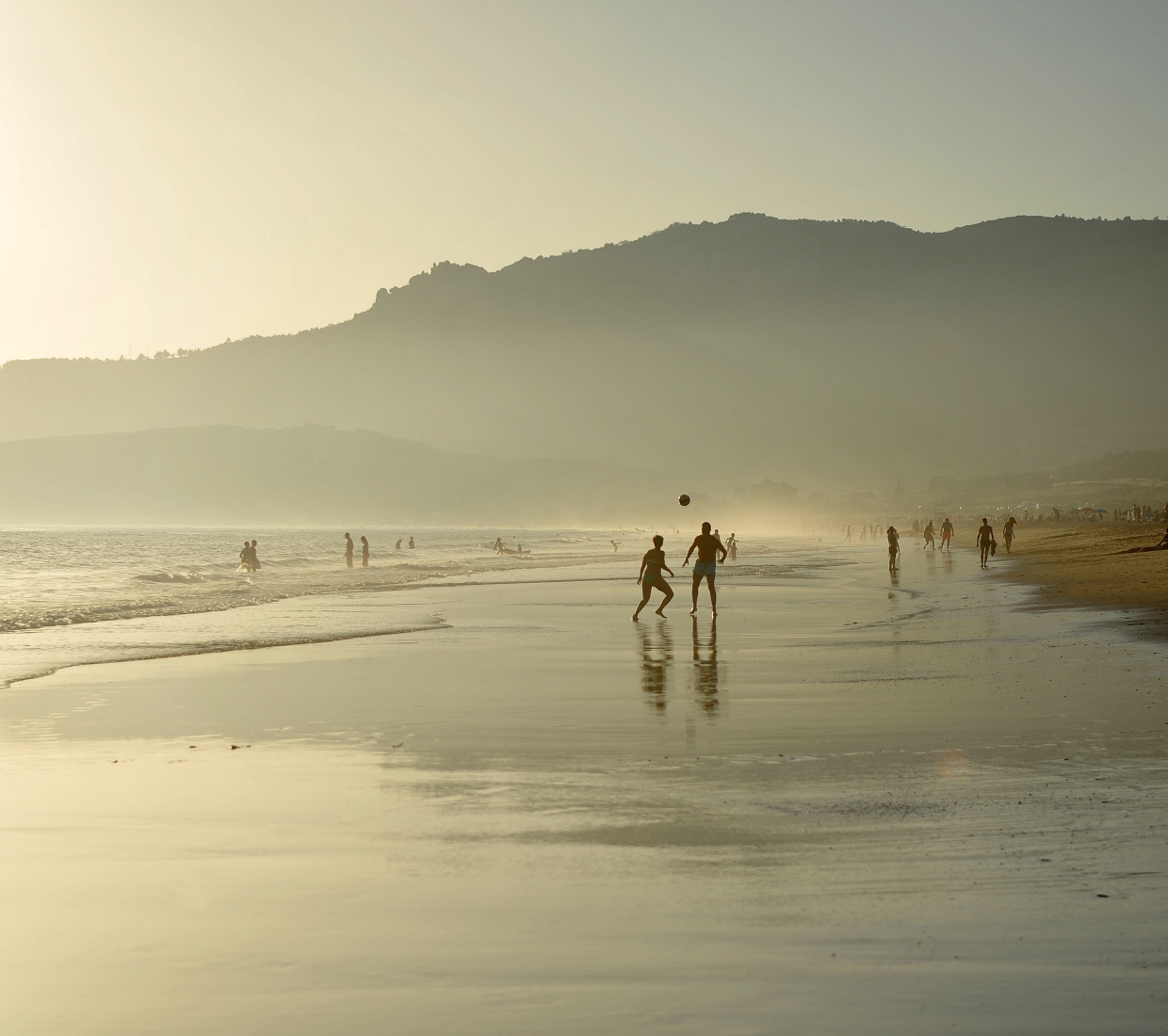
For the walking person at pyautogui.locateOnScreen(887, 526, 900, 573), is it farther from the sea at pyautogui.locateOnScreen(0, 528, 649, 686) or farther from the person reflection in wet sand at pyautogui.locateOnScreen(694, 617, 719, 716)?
the person reflection in wet sand at pyautogui.locateOnScreen(694, 617, 719, 716)

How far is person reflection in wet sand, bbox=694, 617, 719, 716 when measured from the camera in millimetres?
12156

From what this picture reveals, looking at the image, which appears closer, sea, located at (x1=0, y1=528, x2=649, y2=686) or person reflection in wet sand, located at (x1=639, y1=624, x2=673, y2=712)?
person reflection in wet sand, located at (x1=639, y1=624, x2=673, y2=712)

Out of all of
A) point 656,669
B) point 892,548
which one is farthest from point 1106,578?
point 656,669

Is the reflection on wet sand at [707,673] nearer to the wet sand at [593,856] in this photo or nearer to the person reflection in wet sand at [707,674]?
the person reflection in wet sand at [707,674]

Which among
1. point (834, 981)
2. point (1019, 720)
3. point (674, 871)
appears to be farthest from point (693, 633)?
point (834, 981)

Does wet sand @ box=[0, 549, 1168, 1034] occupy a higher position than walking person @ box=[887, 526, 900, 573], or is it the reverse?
walking person @ box=[887, 526, 900, 573]

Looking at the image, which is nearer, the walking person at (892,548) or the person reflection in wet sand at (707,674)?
the person reflection in wet sand at (707,674)

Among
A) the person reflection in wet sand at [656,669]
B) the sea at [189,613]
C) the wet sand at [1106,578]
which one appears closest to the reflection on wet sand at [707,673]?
the person reflection in wet sand at [656,669]

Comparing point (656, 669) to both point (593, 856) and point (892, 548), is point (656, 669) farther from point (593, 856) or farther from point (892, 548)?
point (892, 548)

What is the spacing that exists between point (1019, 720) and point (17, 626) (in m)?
21.8

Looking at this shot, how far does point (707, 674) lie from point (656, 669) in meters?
0.98

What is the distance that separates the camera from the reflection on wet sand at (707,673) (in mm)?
12155

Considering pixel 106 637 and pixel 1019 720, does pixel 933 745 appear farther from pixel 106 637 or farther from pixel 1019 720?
pixel 106 637

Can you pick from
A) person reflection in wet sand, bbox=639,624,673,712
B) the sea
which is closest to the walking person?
the sea
